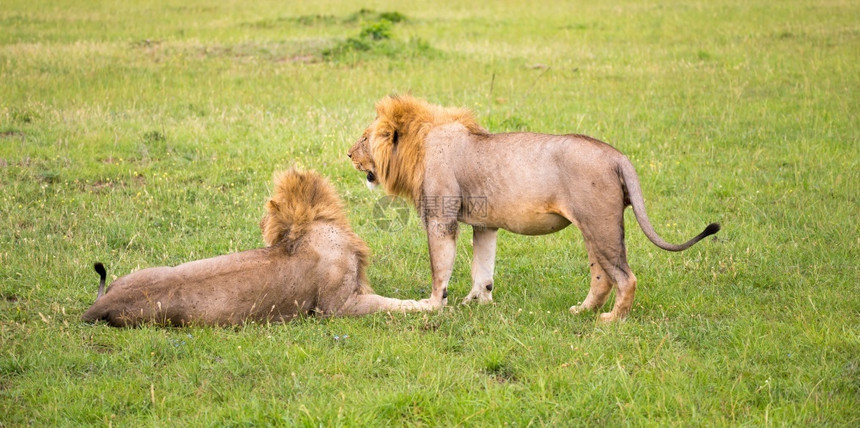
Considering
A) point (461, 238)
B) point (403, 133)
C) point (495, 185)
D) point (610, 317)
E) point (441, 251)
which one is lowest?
point (461, 238)

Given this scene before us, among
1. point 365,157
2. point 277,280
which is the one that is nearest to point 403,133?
point 365,157

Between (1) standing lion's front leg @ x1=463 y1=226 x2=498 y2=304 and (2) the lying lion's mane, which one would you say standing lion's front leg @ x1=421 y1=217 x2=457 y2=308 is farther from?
(2) the lying lion's mane

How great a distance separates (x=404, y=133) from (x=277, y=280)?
55.4 inches

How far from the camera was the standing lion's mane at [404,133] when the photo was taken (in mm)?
6113

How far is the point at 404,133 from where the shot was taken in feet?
20.3

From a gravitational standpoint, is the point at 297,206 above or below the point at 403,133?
below

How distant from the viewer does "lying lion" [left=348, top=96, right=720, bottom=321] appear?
212 inches

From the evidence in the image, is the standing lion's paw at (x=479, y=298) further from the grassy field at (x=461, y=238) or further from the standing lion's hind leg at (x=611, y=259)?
the standing lion's hind leg at (x=611, y=259)

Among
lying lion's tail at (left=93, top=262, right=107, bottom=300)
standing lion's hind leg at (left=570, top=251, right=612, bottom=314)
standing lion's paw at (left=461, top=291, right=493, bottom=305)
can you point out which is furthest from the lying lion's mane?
standing lion's hind leg at (left=570, top=251, right=612, bottom=314)

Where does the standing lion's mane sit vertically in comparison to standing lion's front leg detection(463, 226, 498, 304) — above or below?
above

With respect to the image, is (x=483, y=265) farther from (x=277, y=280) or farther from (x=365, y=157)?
(x=277, y=280)

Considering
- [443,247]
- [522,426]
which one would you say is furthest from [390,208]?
[522,426]

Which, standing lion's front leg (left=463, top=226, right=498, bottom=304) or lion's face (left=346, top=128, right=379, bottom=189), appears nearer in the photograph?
standing lion's front leg (left=463, top=226, right=498, bottom=304)

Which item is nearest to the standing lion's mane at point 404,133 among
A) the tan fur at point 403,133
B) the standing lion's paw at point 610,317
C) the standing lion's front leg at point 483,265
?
the tan fur at point 403,133
